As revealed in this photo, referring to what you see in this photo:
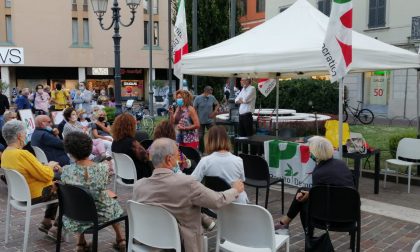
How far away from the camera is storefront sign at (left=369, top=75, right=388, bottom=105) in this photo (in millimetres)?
22281

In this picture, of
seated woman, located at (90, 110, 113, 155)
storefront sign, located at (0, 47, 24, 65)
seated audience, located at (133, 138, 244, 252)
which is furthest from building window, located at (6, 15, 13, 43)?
seated audience, located at (133, 138, 244, 252)

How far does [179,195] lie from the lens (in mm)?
3107

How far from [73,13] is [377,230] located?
35.0 metres

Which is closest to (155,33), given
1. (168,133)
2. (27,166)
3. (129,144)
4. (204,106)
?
(204,106)

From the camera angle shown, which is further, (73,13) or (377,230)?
(73,13)

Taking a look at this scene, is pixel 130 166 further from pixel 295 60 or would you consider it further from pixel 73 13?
pixel 73 13

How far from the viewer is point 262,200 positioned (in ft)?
21.3

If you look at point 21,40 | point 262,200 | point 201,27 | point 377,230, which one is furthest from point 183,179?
point 21,40

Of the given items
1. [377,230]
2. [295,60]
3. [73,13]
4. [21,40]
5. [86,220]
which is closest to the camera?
[86,220]

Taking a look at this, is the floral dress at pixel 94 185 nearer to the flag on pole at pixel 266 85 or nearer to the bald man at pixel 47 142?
the bald man at pixel 47 142

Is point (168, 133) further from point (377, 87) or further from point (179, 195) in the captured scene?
point (377, 87)

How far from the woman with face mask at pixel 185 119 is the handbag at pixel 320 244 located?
388cm

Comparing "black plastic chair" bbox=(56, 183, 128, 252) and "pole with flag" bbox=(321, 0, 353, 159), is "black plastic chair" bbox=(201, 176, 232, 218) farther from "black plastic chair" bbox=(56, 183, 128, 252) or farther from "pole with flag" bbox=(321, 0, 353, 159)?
"pole with flag" bbox=(321, 0, 353, 159)

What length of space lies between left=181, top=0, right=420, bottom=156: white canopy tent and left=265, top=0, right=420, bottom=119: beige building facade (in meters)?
14.0
